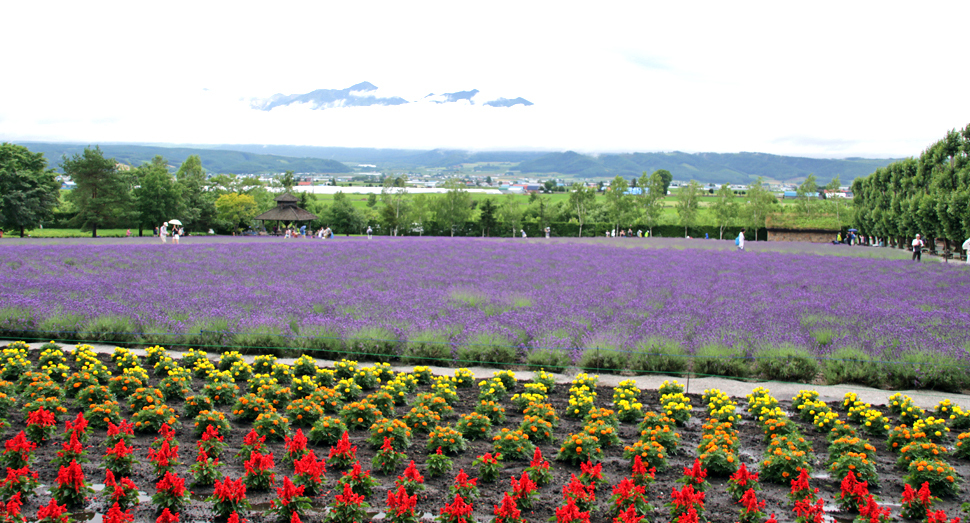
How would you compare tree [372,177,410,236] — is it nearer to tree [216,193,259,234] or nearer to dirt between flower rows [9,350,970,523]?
tree [216,193,259,234]

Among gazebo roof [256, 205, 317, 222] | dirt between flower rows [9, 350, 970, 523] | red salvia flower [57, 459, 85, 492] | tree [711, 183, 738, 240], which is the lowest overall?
dirt between flower rows [9, 350, 970, 523]

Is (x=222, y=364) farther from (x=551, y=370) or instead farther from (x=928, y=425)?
(x=928, y=425)

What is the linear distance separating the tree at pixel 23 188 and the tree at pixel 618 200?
67.6m

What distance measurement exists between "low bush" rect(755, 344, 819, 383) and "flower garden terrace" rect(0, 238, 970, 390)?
0.9 inches

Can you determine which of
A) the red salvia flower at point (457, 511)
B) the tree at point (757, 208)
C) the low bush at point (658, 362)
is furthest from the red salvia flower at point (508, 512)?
the tree at point (757, 208)

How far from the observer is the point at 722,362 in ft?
32.4

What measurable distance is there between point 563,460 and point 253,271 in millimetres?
17449

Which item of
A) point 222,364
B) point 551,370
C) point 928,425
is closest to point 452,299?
point 551,370

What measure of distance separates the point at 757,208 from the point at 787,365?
299 ft

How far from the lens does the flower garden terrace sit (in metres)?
9.96

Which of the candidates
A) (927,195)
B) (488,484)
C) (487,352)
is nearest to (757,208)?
(927,195)

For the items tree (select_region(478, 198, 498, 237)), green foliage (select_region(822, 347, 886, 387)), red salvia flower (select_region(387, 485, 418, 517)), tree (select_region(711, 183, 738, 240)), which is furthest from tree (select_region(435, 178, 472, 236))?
red salvia flower (select_region(387, 485, 418, 517))

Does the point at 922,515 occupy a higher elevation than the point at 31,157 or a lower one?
lower

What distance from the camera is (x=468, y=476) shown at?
5.59m
